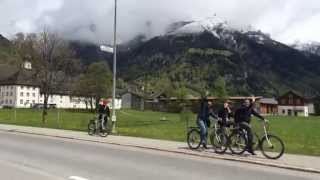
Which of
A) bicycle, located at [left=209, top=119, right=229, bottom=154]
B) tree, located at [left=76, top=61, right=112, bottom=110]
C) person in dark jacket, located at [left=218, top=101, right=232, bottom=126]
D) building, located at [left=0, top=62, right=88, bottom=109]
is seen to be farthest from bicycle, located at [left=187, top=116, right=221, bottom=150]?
building, located at [left=0, top=62, right=88, bottom=109]

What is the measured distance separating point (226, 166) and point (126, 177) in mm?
3498

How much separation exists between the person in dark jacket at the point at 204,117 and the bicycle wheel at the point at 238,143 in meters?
1.58

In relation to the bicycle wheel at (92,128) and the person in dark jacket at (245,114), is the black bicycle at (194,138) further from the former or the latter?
the bicycle wheel at (92,128)

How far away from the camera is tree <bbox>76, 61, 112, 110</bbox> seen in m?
95.4

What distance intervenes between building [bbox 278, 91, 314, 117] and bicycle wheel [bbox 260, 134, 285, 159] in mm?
160443

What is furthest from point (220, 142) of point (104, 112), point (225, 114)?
point (104, 112)

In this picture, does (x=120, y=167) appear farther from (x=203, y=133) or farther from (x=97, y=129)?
(x=97, y=129)

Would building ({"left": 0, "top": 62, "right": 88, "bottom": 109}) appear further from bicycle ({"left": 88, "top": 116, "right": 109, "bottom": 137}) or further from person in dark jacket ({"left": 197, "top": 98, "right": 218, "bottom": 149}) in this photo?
person in dark jacket ({"left": 197, "top": 98, "right": 218, "bottom": 149})

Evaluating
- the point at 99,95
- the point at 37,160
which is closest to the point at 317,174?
the point at 37,160

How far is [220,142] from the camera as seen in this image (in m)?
18.5

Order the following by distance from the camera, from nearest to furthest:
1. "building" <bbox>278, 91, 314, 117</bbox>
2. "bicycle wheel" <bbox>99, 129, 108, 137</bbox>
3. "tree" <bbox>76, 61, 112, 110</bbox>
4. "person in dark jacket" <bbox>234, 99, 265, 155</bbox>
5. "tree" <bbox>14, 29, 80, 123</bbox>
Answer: "person in dark jacket" <bbox>234, 99, 265, 155</bbox> < "bicycle wheel" <bbox>99, 129, 108, 137</bbox> < "tree" <bbox>14, 29, 80, 123</bbox> < "tree" <bbox>76, 61, 112, 110</bbox> < "building" <bbox>278, 91, 314, 117</bbox>

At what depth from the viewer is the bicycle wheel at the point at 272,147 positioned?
16250mm

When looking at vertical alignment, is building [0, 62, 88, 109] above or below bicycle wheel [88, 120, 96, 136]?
above

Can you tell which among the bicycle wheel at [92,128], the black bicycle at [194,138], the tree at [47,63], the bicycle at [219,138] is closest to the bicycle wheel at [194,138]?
the black bicycle at [194,138]
